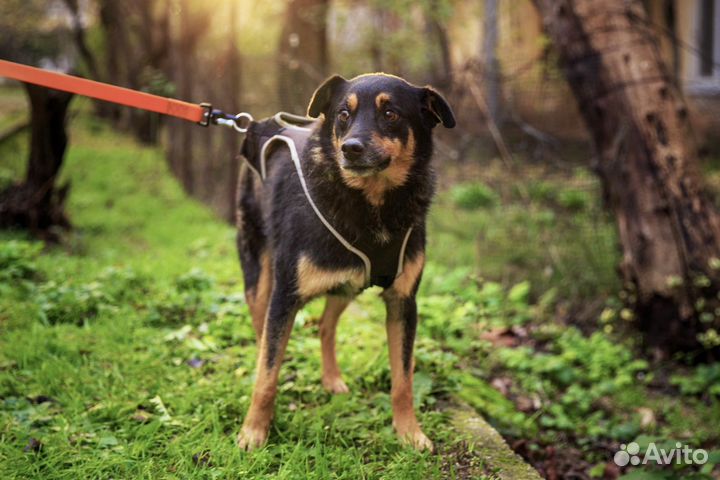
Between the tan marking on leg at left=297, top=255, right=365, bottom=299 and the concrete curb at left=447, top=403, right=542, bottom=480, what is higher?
the tan marking on leg at left=297, top=255, right=365, bottom=299

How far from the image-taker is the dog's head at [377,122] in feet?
9.71

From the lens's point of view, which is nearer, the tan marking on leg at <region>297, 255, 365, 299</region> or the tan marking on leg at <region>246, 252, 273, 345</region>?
the tan marking on leg at <region>297, 255, 365, 299</region>

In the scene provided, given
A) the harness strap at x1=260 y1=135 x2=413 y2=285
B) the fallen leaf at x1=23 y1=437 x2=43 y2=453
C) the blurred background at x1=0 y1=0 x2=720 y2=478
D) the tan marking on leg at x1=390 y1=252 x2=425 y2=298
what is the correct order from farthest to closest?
the blurred background at x1=0 y1=0 x2=720 y2=478, the tan marking on leg at x1=390 y1=252 x2=425 y2=298, the harness strap at x1=260 y1=135 x2=413 y2=285, the fallen leaf at x1=23 y1=437 x2=43 y2=453

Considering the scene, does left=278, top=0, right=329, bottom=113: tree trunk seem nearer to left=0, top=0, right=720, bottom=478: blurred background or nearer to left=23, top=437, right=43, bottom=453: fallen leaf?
left=0, top=0, right=720, bottom=478: blurred background

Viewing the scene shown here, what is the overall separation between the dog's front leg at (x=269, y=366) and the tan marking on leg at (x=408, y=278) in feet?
1.57

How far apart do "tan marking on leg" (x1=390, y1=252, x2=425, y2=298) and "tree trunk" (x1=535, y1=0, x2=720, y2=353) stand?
9.64 ft

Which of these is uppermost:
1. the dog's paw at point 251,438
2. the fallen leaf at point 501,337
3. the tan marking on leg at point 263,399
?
the tan marking on leg at point 263,399

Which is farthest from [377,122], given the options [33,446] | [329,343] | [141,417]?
[33,446]

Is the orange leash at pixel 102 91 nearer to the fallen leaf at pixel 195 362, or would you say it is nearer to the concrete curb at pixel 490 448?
the fallen leaf at pixel 195 362

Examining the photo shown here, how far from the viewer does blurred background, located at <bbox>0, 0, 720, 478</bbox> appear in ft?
16.0

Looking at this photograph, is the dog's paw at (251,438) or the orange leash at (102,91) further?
the orange leash at (102,91)

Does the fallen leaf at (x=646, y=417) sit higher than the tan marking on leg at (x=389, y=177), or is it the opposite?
the tan marking on leg at (x=389, y=177)

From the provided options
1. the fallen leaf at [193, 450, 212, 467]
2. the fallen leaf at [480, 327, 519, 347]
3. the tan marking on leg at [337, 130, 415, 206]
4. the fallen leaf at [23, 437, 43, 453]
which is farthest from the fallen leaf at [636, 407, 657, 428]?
the fallen leaf at [23, 437, 43, 453]

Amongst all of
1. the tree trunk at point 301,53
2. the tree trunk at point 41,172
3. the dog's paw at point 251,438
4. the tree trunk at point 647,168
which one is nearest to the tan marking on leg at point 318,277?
the dog's paw at point 251,438
